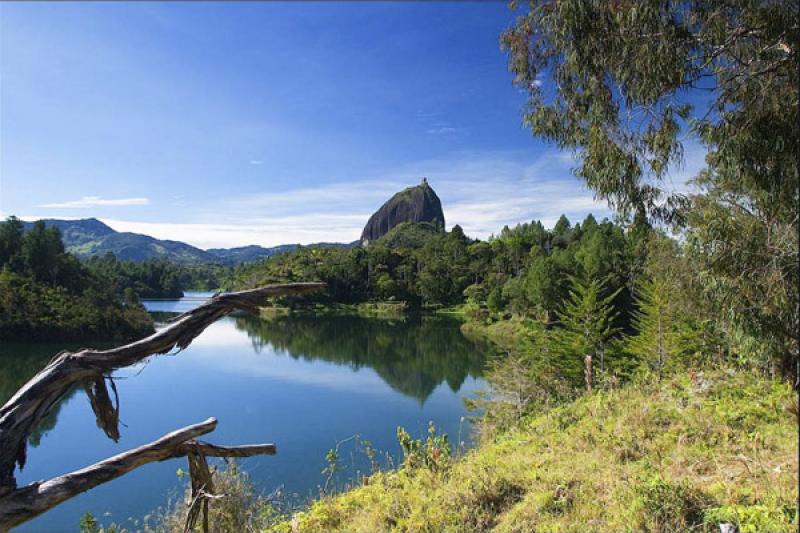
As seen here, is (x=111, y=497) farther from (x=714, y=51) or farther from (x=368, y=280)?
(x=368, y=280)

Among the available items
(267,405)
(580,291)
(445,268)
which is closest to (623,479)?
(580,291)

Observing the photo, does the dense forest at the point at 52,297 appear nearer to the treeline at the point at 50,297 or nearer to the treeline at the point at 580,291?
the treeline at the point at 50,297

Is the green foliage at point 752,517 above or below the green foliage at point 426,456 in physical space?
above

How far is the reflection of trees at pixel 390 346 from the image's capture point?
22641 millimetres

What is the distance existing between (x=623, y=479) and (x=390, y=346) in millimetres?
28427

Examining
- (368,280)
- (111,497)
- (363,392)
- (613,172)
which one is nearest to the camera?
(613,172)

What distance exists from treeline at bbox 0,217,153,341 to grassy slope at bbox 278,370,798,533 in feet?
107

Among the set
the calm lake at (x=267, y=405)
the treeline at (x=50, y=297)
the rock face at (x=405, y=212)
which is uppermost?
the rock face at (x=405, y=212)

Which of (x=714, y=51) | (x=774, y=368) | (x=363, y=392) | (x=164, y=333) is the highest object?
(x=714, y=51)

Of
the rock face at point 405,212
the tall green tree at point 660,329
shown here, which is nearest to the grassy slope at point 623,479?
the tall green tree at point 660,329

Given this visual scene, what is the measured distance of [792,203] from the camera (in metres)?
3.89

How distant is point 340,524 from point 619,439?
2553 mm

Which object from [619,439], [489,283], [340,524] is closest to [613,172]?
[619,439]

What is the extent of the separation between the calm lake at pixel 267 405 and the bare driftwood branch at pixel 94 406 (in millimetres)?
200
